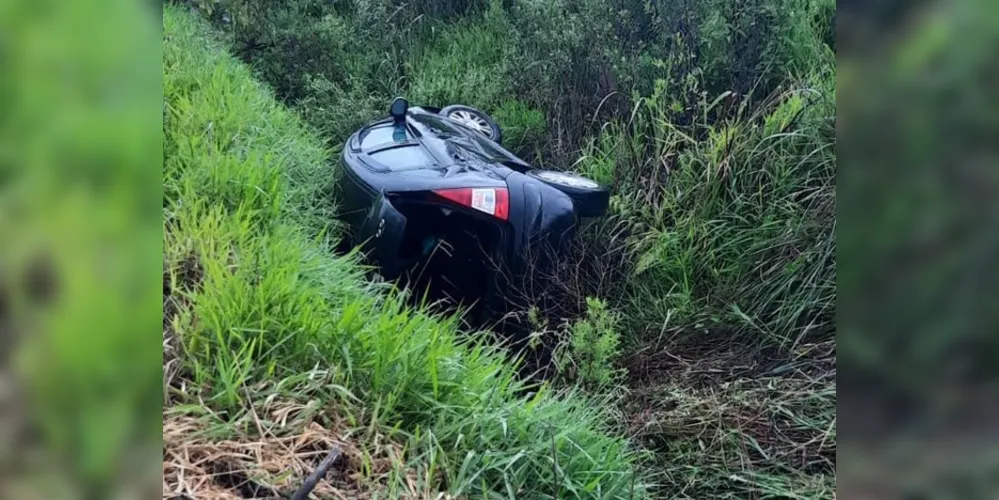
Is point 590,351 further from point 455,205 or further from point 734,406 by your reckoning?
point 455,205

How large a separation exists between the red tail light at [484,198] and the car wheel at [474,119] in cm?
15

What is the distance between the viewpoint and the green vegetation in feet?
5.74

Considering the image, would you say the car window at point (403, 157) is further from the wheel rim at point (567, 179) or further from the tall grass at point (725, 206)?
the tall grass at point (725, 206)

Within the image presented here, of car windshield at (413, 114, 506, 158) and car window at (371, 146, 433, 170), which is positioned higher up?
car windshield at (413, 114, 506, 158)

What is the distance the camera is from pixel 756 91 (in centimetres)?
187

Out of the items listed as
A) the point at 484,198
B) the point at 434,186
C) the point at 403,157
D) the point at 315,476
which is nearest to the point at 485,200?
the point at 484,198
